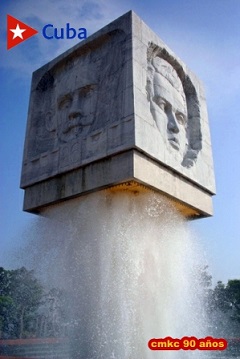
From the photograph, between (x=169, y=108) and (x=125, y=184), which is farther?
(x=169, y=108)

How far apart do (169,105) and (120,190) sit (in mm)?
2831

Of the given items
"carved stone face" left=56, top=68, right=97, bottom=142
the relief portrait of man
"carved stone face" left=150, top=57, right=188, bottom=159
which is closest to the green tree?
"carved stone face" left=56, top=68, right=97, bottom=142

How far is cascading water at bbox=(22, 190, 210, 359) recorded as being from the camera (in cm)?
740

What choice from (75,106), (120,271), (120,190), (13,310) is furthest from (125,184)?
(13,310)

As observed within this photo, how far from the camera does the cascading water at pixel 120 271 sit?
740 centimetres

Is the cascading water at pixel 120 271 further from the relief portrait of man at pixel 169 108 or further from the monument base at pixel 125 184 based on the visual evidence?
the relief portrait of man at pixel 169 108

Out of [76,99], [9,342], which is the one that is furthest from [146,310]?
[9,342]

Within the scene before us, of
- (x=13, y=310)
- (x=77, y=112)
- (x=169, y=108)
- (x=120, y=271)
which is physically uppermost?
(x=169, y=108)

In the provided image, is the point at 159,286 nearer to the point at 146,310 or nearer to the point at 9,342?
the point at 146,310

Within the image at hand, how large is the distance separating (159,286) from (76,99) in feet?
17.0

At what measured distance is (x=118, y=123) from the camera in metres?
7.84

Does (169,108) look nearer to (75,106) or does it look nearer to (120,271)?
(75,106)

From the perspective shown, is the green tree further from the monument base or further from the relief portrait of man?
the relief portrait of man

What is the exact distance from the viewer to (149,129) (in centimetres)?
798
